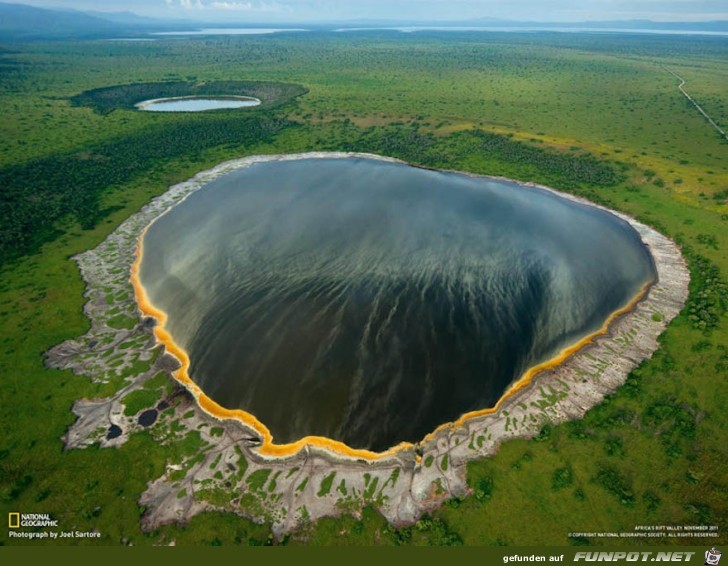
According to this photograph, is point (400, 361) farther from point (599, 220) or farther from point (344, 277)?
point (599, 220)

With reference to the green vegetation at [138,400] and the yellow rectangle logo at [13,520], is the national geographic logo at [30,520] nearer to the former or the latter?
the yellow rectangle logo at [13,520]

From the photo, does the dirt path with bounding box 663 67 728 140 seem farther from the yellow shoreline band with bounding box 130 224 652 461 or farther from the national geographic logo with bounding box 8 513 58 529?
the national geographic logo with bounding box 8 513 58 529

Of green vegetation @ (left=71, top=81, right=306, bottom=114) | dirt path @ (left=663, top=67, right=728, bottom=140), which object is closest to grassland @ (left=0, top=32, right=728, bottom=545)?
dirt path @ (left=663, top=67, right=728, bottom=140)

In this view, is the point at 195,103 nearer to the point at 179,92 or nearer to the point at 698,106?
the point at 179,92

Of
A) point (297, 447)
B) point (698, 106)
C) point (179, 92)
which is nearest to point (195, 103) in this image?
point (179, 92)

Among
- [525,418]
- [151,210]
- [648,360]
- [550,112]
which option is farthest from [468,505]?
[550,112]

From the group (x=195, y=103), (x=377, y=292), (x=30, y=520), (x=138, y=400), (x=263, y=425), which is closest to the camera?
(x=30, y=520)
